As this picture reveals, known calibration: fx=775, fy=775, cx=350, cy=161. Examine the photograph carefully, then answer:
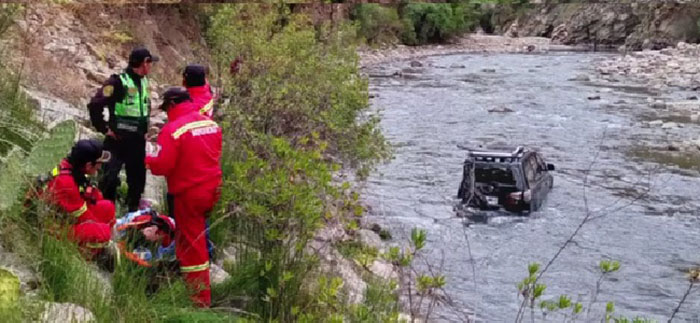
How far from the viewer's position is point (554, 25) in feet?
256

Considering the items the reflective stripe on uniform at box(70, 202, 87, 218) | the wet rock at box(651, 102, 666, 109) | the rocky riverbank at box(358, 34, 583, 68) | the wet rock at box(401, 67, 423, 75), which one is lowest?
the wet rock at box(651, 102, 666, 109)

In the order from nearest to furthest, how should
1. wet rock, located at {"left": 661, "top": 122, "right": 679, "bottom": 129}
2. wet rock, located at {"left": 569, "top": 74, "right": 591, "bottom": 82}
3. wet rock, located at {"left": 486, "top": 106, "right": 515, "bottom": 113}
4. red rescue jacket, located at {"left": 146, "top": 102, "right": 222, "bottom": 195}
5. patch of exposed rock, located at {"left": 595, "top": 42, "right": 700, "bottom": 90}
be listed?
red rescue jacket, located at {"left": 146, "top": 102, "right": 222, "bottom": 195}, wet rock, located at {"left": 661, "top": 122, "right": 679, "bottom": 129}, wet rock, located at {"left": 486, "top": 106, "right": 515, "bottom": 113}, patch of exposed rock, located at {"left": 595, "top": 42, "right": 700, "bottom": 90}, wet rock, located at {"left": 569, "top": 74, "right": 591, "bottom": 82}

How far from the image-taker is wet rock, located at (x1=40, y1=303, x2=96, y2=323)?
15.5 ft

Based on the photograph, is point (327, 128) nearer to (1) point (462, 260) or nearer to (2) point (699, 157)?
(1) point (462, 260)

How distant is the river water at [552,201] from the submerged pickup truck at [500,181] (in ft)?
1.30

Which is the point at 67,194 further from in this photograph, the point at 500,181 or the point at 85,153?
the point at 500,181

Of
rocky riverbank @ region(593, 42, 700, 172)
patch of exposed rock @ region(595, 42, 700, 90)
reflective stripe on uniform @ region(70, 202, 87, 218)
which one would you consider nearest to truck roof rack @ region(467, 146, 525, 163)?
rocky riverbank @ region(593, 42, 700, 172)

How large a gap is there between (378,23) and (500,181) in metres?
37.0

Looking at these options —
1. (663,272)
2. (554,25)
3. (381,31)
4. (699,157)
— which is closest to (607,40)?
(554,25)

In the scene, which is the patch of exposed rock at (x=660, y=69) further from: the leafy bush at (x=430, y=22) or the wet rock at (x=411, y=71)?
the leafy bush at (x=430, y=22)

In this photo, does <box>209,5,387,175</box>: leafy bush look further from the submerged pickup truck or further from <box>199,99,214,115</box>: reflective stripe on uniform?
<box>199,99,214,115</box>: reflective stripe on uniform

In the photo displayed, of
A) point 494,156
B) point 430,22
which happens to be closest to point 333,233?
point 494,156

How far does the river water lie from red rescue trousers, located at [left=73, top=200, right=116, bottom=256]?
2.92 meters

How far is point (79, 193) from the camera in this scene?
600cm
